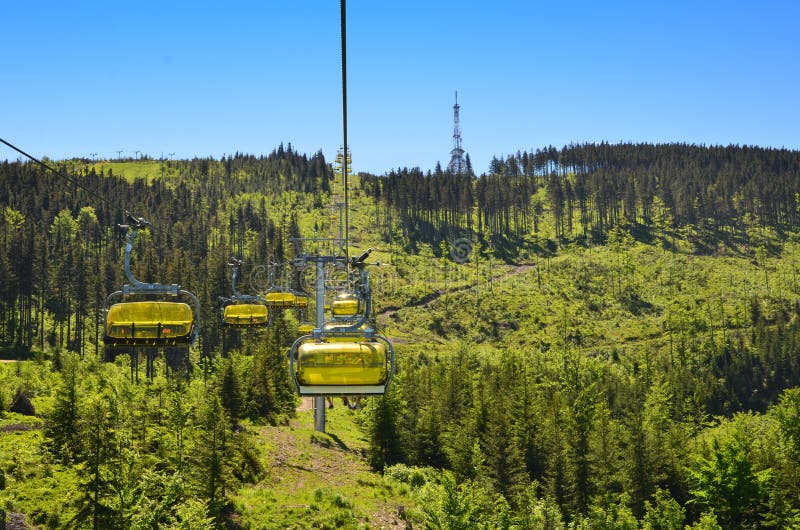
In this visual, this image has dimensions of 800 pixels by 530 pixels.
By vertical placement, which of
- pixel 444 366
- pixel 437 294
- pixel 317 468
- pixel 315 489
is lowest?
pixel 317 468

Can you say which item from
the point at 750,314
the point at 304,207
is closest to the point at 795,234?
the point at 750,314

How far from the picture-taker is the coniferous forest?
1179 inches

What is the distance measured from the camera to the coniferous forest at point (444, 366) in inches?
1179

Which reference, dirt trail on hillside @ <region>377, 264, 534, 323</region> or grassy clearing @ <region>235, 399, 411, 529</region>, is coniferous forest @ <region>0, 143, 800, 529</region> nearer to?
grassy clearing @ <region>235, 399, 411, 529</region>

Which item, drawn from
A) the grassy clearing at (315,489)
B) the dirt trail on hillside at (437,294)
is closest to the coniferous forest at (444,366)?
the grassy clearing at (315,489)

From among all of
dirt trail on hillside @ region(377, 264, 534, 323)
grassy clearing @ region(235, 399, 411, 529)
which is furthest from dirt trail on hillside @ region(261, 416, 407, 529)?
dirt trail on hillside @ region(377, 264, 534, 323)

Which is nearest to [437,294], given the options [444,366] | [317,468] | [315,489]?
[444,366]

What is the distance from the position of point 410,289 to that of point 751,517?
80831mm

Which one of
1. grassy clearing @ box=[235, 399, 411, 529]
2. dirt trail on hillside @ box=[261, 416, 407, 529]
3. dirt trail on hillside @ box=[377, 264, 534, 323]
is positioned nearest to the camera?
grassy clearing @ box=[235, 399, 411, 529]

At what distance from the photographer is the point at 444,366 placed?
68375 millimetres

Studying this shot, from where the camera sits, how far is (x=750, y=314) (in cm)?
10825

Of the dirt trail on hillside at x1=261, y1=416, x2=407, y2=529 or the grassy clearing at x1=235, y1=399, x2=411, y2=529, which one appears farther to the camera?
the dirt trail on hillside at x1=261, y1=416, x2=407, y2=529

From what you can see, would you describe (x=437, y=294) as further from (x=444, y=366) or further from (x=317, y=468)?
(x=317, y=468)

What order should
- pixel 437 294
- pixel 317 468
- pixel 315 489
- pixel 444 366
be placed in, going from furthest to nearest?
pixel 437 294 → pixel 444 366 → pixel 317 468 → pixel 315 489
